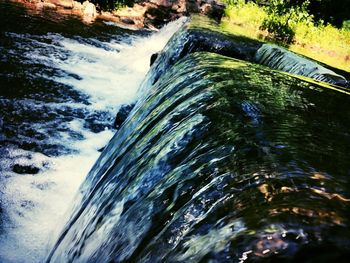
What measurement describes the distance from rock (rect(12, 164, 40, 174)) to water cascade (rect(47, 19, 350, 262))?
1391 millimetres

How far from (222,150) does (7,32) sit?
9.01 meters

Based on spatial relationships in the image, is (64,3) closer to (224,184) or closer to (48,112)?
(48,112)

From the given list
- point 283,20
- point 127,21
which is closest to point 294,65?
point 283,20

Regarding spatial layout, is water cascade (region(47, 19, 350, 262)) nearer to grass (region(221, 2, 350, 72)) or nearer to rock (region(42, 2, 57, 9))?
grass (region(221, 2, 350, 72))

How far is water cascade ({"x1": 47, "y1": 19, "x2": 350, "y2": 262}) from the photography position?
1.07m

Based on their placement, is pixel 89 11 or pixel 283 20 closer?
pixel 89 11

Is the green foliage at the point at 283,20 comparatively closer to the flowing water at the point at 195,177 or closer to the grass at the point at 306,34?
the grass at the point at 306,34

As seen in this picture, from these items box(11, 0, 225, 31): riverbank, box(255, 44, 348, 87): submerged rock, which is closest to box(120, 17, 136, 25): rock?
box(11, 0, 225, 31): riverbank

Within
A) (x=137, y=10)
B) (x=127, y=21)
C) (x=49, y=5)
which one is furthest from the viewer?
(x=137, y=10)

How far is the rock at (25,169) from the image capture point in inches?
155

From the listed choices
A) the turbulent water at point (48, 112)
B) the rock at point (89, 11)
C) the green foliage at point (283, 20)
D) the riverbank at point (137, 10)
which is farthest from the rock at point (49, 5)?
the green foliage at point (283, 20)

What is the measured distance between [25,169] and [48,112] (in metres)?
1.68

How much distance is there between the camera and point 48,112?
550 cm

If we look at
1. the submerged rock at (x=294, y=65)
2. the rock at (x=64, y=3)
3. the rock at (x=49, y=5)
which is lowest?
the rock at (x=49, y=5)
